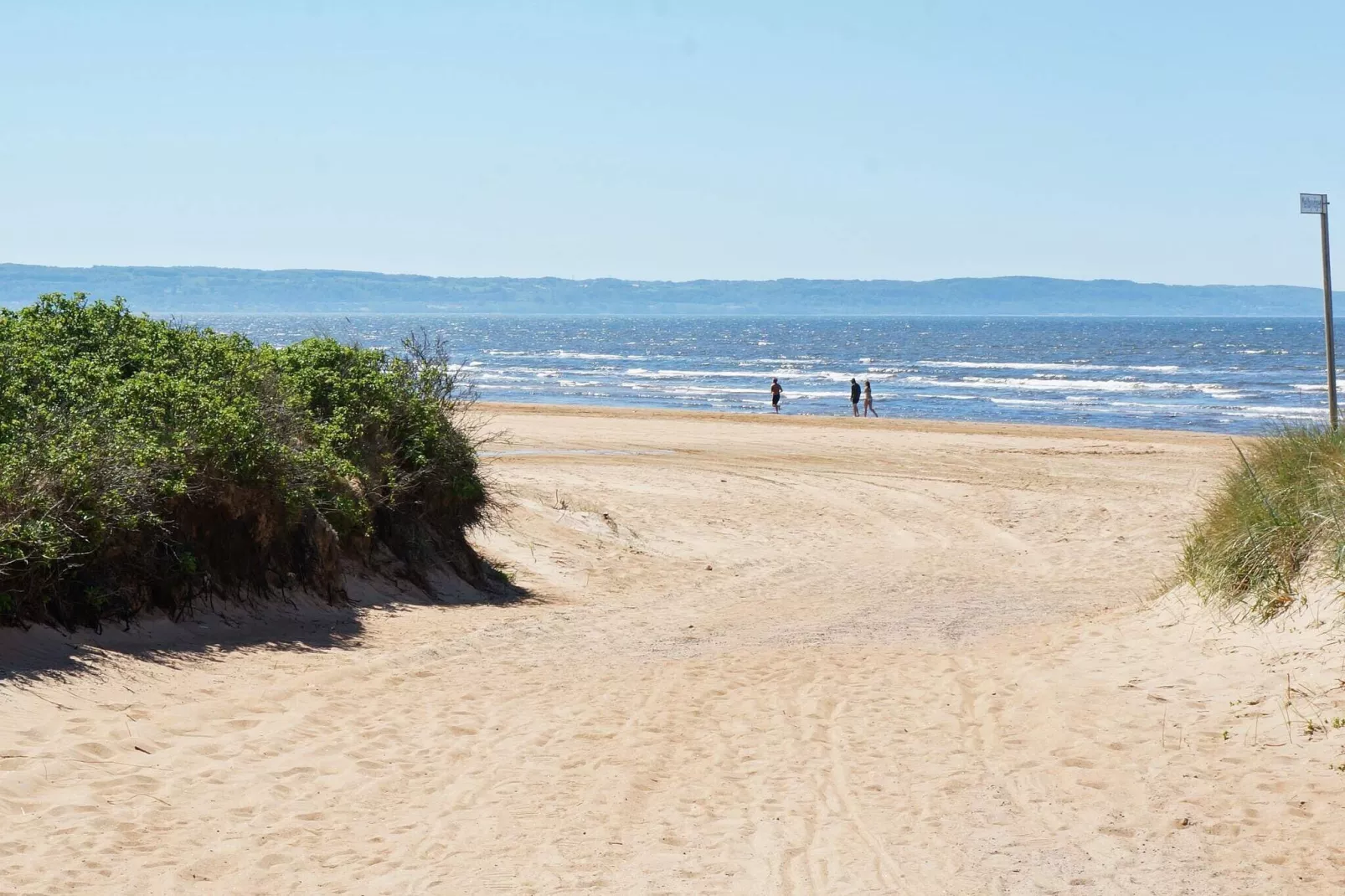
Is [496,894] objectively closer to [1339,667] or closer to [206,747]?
[206,747]

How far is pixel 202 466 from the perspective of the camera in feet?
33.8

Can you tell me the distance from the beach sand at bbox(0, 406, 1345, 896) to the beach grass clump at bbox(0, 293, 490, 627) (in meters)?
0.47

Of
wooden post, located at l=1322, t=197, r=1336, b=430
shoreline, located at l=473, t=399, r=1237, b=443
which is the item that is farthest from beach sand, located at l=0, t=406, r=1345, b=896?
shoreline, located at l=473, t=399, r=1237, b=443

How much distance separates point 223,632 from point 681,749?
4157 millimetres

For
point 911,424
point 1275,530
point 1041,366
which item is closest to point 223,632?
point 1275,530

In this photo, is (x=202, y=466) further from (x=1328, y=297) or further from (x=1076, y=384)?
(x=1076, y=384)

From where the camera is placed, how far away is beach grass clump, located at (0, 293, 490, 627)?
895 centimetres

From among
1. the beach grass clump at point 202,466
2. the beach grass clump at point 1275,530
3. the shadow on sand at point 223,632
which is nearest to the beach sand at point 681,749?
the shadow on sand at point 223,632

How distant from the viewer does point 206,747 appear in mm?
7406

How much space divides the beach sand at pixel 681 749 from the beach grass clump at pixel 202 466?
0.47 metres

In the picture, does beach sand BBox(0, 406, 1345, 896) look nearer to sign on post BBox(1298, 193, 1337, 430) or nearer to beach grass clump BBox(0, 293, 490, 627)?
beach grass clump BBox(0, 293, 490, 627)

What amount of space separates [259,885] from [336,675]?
365cm

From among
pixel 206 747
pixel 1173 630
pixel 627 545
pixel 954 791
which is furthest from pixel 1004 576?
pixel 206 747

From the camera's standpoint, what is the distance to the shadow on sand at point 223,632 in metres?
8.38
